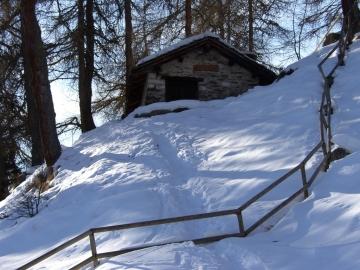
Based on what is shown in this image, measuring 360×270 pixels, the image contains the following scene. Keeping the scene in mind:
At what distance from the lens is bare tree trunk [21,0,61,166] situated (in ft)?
39.4

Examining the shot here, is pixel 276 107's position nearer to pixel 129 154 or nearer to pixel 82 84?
pixel 129 154

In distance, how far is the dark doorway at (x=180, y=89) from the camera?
15969 mm

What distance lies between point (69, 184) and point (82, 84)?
8.14m

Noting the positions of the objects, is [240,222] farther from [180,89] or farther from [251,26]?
[251,26]

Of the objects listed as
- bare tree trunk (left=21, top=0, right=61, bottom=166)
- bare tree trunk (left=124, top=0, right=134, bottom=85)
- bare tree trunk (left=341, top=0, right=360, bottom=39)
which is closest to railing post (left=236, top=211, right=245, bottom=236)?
bare tree trunk (left=21, top=0, right=61, bottom=166)

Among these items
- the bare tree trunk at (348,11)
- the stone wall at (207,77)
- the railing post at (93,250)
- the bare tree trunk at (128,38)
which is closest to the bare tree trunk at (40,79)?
the stone wall at (207,77)

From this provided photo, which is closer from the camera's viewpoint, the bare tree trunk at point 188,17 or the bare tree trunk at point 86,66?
the bare tree trunk at point 86,66

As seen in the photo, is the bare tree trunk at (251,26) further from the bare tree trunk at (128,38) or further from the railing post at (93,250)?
the railing post at (93,250)

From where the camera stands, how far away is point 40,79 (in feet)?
40.1

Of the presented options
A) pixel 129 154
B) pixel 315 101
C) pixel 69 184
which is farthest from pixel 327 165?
pixel 69 184

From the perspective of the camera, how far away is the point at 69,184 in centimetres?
1022

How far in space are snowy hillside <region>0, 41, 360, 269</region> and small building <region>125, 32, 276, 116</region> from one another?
1306 millimetres

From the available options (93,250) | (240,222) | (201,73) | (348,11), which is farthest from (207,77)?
(93,250)

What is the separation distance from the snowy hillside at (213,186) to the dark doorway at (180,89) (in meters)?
1.53
